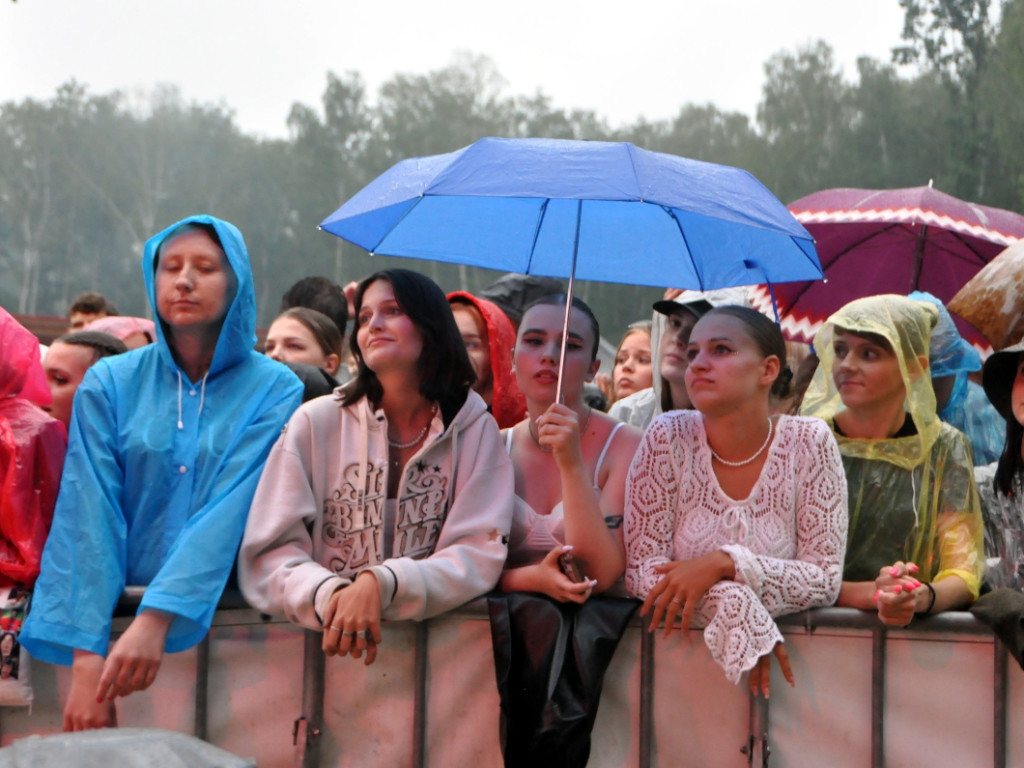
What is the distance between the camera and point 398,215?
354 centimetres

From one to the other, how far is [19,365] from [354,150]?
49099 millimetres

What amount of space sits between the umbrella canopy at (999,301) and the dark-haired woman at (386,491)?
1581mm

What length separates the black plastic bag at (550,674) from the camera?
9.02 ft

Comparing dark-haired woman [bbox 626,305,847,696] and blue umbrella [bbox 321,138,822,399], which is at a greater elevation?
blue umbrella [bbox 321,138,822,399]

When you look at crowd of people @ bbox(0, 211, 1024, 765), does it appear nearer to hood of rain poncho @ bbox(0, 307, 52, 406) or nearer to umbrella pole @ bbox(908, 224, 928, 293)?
hood of rain poncho @ bbox(0, 307, 52, 406)

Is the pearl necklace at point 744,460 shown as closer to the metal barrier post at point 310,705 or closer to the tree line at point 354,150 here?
the metal barrier post at point 310,705

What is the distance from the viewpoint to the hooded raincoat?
112 inches

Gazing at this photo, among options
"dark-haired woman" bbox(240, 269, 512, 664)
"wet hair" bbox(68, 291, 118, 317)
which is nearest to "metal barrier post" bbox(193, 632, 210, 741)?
"dark-haired woman" bbox(240, 269, 512, 664)

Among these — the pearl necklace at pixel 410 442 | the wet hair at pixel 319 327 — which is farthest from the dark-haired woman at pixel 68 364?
the pearl necklace at pixel 410 442

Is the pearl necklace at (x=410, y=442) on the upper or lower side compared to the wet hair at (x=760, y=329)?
lower

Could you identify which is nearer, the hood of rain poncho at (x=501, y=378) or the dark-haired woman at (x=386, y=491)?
the dark-haired woman at (x=386, y=491)

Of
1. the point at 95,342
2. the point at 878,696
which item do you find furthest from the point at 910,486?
the point at 95,342

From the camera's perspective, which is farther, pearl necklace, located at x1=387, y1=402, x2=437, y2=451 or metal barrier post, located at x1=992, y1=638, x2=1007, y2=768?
pearl necklace, located at x1=387, y1=402, x2=437, y2=451

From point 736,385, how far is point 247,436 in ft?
4.21
